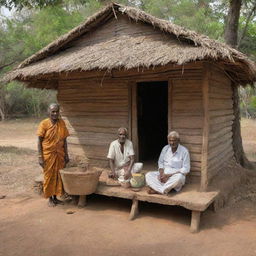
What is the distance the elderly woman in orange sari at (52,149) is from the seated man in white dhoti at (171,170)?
65.5 inches

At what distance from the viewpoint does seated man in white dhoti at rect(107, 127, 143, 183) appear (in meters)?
5.66

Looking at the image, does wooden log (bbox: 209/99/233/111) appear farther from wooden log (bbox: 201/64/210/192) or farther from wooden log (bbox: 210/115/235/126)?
wooden log (bbox: 201/64/210/192)

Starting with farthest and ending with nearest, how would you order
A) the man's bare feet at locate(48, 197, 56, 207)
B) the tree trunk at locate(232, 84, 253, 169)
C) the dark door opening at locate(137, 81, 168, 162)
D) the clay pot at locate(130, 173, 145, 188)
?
the tree trunk at locate(232, 84, 253, 169)
the dark door opening at locate(137, 81, 168, 162)
the man's bare feet at locate(48, 197, 56, 207)
the clay pot at locate(130, 173, 145, 188)

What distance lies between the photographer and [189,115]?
18.8 ft

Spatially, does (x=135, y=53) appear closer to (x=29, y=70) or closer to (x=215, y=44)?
(x=215, y=44)

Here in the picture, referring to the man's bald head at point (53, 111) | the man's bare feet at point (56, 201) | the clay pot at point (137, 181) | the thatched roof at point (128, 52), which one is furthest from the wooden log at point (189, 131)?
the man's bare feet at point (56, 201)

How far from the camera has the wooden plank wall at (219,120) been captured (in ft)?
19.2

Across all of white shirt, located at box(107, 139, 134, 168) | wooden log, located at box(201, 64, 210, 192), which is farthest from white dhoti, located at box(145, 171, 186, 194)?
white shirt, located at box(107, 139, 134, 168)

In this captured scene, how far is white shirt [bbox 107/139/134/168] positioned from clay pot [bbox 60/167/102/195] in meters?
0.52

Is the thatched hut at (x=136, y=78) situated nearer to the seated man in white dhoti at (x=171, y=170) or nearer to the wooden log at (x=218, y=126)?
the wooden log at (x=218, y=126)

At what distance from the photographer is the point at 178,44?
221 inches

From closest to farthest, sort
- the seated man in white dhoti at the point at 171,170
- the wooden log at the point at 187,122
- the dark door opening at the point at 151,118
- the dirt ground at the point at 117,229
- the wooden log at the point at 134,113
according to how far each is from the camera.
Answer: the dirt ground at the point at 117,229
the seated man in white dhoti at the point at 171,170
the wooden log at the point at 187,122
the wooden log at the point at 134,113
the dark door opening at the point at 151,118

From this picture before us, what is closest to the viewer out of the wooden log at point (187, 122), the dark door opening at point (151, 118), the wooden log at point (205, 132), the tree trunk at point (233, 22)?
the wooden log at point (205, 132)

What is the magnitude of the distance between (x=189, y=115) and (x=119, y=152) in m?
1.44
